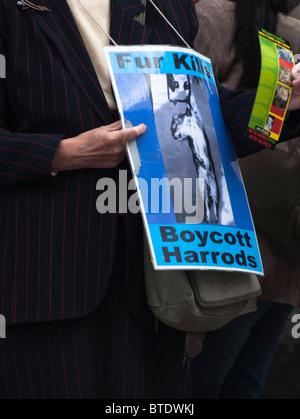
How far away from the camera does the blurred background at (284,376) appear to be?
3.88 meters

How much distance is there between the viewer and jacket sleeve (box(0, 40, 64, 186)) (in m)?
1.78

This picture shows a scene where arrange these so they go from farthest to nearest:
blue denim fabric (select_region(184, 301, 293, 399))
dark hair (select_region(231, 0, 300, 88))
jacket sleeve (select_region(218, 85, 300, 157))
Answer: blue denim fabric (select_region(184, 301, 293, 399)) < dark hair (select_region(231, 0, 300, 88)) < jacket sleeve (select_region(218, 85, 300, 157))

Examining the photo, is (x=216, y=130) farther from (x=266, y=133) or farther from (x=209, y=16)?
(x=209, y=16)

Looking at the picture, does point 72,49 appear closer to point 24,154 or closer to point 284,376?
point 24,154

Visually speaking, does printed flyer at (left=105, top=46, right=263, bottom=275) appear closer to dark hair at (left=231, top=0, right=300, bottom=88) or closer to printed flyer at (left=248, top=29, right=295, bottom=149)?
printed flyer at (left=248, top=29, right=295, bottom=149)

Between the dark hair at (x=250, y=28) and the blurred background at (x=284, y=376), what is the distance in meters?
1.76

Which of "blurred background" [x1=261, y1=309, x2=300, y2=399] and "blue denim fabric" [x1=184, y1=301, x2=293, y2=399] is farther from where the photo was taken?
"blurred background" [x1=261, y1=309, x2=300, y2=399]

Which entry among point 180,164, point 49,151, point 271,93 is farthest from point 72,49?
point 271,93

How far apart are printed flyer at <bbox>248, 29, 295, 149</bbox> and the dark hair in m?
0.53

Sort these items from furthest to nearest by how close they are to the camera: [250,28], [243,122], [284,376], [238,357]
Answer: [284,376]
[238,357]
[250,28]
[243,122]

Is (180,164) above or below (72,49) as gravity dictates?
below

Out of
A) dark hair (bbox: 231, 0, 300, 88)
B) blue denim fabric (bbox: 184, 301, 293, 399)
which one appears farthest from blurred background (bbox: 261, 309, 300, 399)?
dark hair (bbox: 231, 0, 300, 88)

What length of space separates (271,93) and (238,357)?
4.69 ft

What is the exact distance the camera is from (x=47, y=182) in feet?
5.98
